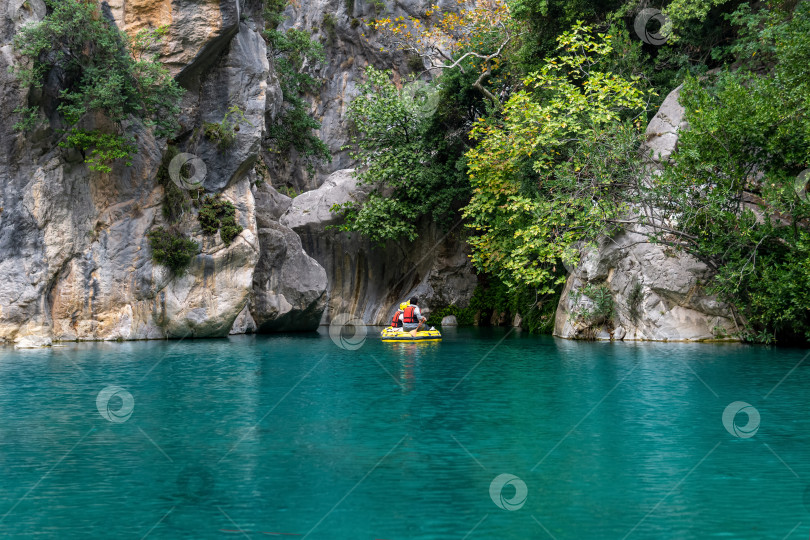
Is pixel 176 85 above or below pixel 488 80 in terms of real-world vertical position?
below

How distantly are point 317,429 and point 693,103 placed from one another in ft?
51.0

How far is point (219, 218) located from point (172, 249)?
2.27m

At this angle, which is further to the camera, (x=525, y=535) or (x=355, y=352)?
(x=355, y=352)

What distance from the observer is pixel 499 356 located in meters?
19.8

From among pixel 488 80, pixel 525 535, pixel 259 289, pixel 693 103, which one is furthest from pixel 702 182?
pixel 259 289

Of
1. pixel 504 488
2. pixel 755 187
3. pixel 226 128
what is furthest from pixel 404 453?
pixel 226 128

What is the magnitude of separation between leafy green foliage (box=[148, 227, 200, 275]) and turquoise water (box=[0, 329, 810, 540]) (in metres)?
10.2

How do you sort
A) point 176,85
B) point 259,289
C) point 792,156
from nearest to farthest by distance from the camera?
point 792,156 → point 176,85 → point 259,289

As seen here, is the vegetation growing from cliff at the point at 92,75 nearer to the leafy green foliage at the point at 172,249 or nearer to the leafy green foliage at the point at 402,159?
the leafy green foliage at the point at 172,249

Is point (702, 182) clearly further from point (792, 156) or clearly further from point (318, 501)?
point (318, 501)

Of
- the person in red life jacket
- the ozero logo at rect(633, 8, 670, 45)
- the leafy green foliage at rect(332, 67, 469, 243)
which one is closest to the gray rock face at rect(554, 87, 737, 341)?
the ozero logo at rect(633, 8, 670, 45)

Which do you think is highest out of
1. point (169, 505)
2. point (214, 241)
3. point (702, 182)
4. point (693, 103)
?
point (693, 103)

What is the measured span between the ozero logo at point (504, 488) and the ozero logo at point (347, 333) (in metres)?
15.2

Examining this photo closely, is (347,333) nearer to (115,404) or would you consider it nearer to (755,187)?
(755,187)
